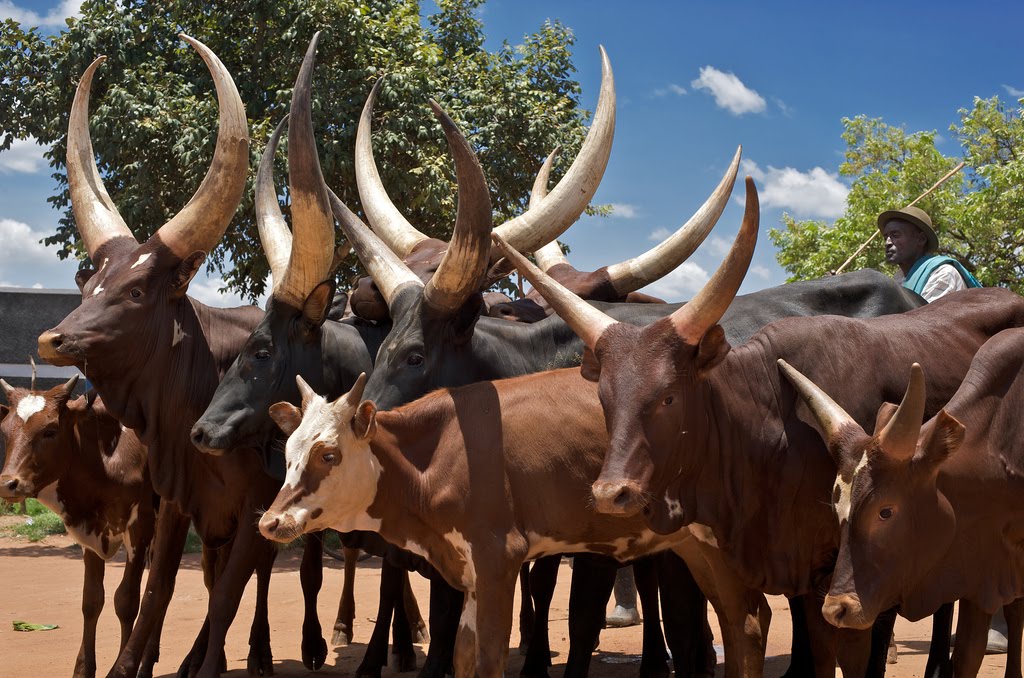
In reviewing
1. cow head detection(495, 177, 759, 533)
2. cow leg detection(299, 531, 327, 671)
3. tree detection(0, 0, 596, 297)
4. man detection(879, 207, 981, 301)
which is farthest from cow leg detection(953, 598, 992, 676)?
tree detection(0, 0, 596, 297)

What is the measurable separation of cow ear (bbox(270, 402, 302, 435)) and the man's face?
428 centimetres

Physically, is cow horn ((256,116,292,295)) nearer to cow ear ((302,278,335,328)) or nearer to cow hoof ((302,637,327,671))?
cow ear ((302,278,335,328))

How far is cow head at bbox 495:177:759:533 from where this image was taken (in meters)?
4.07

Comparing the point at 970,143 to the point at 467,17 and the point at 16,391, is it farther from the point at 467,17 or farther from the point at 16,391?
the point at 16,391

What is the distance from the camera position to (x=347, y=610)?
26.5ft

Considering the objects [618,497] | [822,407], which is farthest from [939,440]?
[618,497]

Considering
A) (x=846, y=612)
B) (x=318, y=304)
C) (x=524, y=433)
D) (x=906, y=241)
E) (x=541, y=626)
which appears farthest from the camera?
(x=906, y=241)

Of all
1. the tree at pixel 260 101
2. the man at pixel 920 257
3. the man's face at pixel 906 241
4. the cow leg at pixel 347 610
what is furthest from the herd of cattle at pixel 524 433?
the tree at pixel 260 101

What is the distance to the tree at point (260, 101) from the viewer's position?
39.6 ft

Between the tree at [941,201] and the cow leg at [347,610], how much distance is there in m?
13.3

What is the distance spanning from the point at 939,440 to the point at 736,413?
2.83 ft

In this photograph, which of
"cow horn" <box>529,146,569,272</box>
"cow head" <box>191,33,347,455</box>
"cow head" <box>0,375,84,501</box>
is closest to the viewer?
"cow head" <box>191,33,347,455</box>

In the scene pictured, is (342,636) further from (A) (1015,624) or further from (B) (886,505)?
(B) (886,505)

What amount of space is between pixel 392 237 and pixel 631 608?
3820mm
